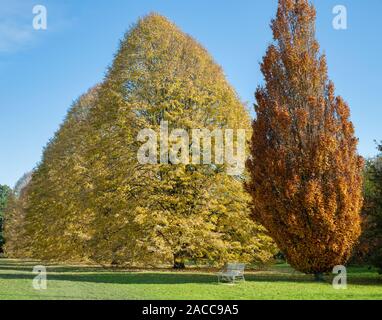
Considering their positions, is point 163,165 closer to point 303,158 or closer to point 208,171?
point 208,171

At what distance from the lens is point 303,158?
2341 centimetres

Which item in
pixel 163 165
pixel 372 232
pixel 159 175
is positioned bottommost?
pixel 372 232

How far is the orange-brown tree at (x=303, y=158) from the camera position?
22.7 meters

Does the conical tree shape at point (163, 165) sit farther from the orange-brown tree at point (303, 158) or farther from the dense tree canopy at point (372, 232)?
the dense tree canopy at point (372, 232)

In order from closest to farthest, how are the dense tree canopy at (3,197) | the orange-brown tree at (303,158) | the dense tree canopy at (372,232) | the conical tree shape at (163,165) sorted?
the orange-brown tree at (303,158) < the dense tree canopy at (372,232) < the conical tree shape at (163,165) < the dense tree canopy at (3,197)

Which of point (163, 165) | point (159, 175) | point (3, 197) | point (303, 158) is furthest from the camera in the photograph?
point (3, 197)

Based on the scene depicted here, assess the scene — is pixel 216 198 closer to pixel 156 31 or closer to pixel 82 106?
pixel 156 31

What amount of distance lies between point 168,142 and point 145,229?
450 cm

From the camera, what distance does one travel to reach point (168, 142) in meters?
28.2

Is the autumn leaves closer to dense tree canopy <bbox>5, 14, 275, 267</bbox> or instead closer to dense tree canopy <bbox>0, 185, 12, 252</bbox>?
dense tree canopy <bbox>5, 14, 275, 267</bbox>

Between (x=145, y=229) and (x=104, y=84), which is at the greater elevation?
(x=104, y=84)

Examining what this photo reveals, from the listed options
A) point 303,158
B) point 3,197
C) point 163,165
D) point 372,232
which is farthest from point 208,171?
point 3,197

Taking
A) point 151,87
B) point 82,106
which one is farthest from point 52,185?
point 151,87

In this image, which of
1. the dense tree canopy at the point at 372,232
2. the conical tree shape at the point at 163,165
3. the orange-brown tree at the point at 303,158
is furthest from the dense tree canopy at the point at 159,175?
the dense tree canopy at the point at 372,232
